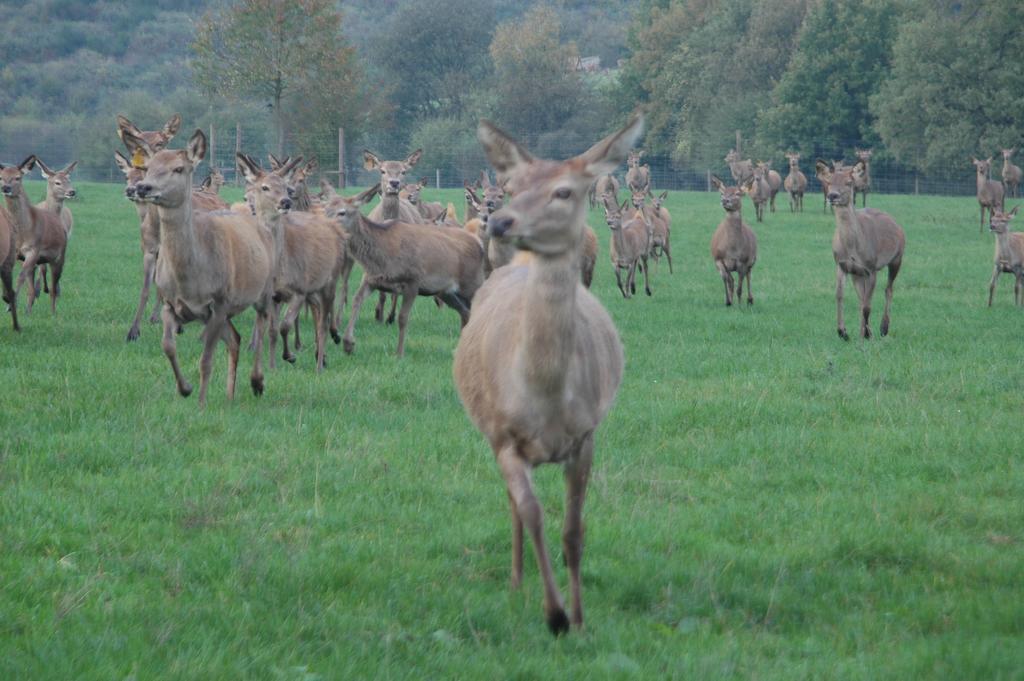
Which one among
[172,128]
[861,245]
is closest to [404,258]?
[172,128]

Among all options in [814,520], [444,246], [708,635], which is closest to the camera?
[708,635]

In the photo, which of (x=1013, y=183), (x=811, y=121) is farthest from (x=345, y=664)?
(x=811, y=121)

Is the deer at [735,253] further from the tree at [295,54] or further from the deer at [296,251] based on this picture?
the tree at [295,54]

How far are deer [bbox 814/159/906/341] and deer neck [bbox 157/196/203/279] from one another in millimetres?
7868

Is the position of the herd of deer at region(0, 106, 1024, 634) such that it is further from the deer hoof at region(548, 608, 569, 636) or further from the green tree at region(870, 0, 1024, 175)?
the green tree at region(870, 0, 1024, 175)

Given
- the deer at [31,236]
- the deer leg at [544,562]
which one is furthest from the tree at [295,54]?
the deer leg at [544,562]

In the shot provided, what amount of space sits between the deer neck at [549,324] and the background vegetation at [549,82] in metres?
44.4

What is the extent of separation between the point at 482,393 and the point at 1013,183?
137 feet

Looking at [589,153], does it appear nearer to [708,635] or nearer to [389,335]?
[708,635]

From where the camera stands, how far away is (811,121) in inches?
2468

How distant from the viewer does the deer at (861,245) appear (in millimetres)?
15633

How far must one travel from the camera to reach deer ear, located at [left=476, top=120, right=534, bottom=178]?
5.50 metres

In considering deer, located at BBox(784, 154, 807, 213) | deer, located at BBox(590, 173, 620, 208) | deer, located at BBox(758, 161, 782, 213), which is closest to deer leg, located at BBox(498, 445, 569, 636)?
deer, located at BBox(590, 173, 620, 208)

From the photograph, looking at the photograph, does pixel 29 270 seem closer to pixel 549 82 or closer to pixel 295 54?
pixel 295 54
